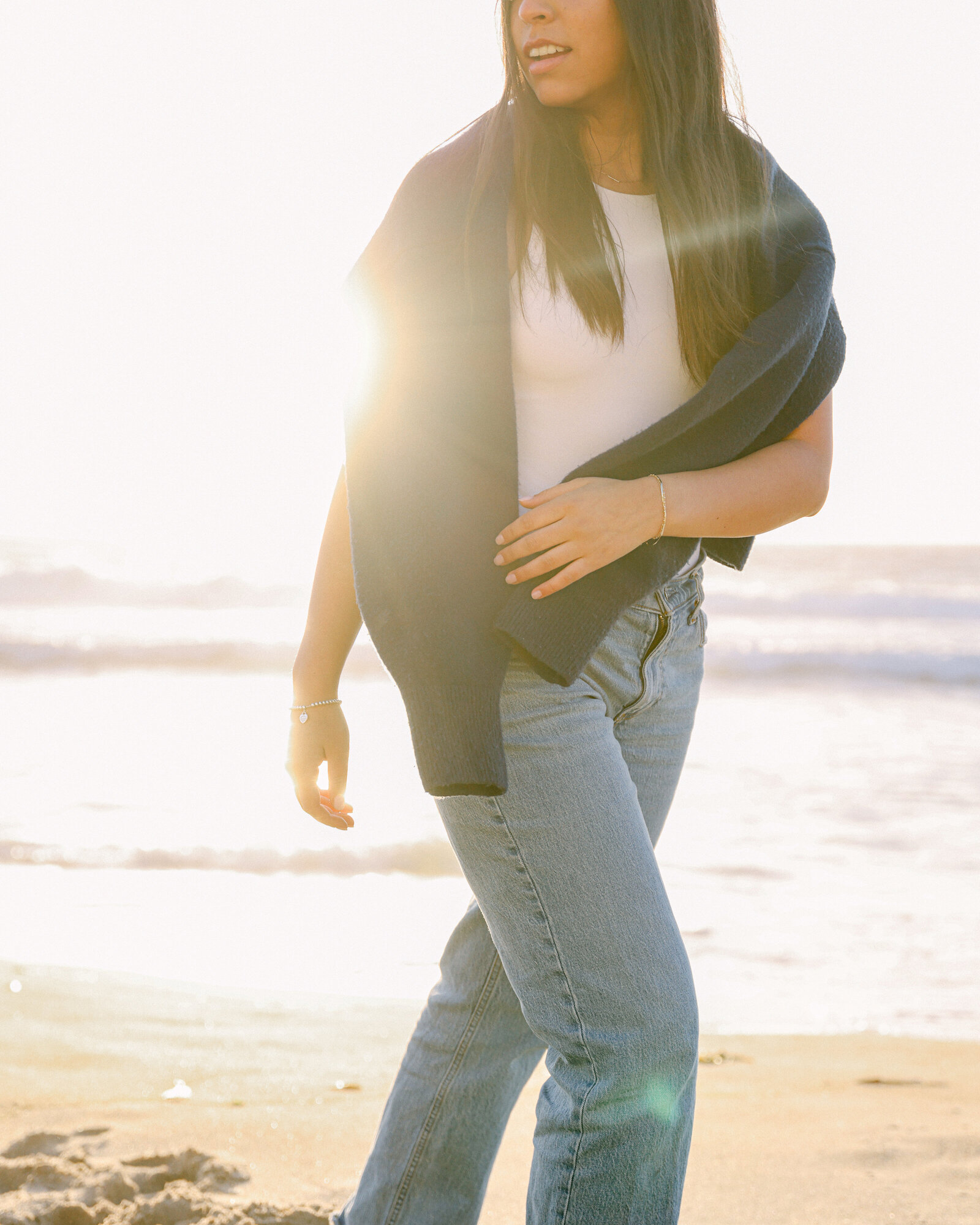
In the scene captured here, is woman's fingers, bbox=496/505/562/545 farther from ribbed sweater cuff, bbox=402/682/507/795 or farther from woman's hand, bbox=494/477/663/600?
ribbed sweater cuff, bbox=402/682/507/795

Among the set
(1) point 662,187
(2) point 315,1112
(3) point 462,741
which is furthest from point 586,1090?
(2) point 315,1112

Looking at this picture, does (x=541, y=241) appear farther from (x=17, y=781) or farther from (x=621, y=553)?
(x=17, y=781)

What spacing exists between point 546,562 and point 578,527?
2.0 inches

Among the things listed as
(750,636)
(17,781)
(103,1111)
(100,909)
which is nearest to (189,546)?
(750,636)

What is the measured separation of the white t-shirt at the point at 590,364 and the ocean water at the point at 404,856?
7.77 ft

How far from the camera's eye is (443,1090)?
1537mm

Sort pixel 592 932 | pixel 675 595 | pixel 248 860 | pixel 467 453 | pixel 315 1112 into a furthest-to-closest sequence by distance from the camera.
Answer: pixel 248 860 < pixel 315 1112 < pixel 675 595 < pixel 467 453 < pixel 592 932

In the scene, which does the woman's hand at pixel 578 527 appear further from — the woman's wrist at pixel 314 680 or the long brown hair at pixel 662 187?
the woman's wrist at pixel 314 680

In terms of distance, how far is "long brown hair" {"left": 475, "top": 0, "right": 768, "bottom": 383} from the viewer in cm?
130

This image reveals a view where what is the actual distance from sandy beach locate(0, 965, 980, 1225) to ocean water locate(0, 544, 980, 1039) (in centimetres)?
27

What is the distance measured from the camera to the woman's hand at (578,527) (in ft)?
3.99

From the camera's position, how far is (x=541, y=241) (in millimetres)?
1320

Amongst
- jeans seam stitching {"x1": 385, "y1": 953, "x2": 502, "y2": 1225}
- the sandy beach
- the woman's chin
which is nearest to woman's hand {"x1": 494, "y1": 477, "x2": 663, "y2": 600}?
the woman's chin

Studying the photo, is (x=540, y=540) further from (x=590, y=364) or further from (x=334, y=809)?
(x=334, y=809)
